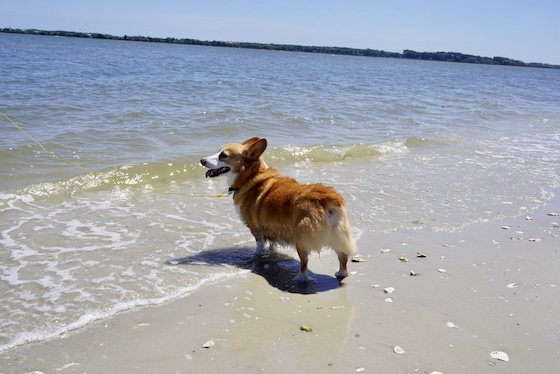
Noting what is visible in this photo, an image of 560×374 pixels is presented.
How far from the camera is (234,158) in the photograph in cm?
533

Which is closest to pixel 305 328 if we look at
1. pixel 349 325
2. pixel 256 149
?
pixel 349 325

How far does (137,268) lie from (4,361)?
1.70 metres

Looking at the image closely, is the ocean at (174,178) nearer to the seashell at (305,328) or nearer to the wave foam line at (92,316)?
the wave foam line at (92,316)

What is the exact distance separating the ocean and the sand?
1.02 feet

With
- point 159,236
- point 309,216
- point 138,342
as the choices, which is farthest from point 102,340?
point 159,236

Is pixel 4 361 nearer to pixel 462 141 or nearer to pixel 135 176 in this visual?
pixel 135 176

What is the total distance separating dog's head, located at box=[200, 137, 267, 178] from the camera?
5.28 m

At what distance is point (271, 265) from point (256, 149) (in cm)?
120

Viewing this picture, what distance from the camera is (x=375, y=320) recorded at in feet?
13.2

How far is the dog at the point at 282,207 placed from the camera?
460 centimetres

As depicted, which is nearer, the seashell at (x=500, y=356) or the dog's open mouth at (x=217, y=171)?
the seashell at (x=500, y=356)

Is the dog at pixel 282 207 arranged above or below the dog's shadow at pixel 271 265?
above

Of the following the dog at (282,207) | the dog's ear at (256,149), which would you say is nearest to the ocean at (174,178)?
the dog at (282,207)

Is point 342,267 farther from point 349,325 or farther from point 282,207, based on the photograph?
point 349,325
